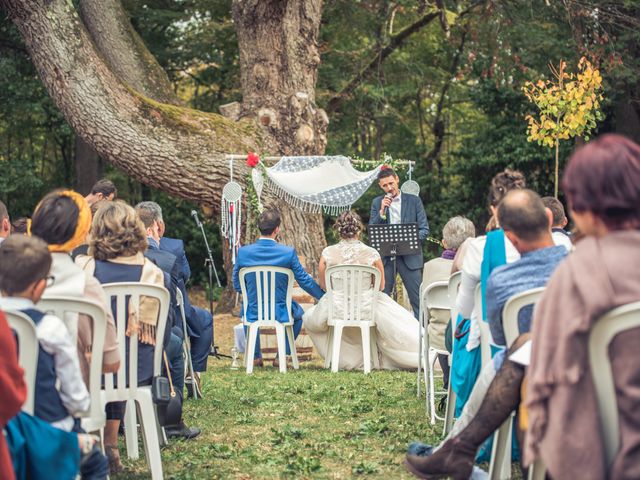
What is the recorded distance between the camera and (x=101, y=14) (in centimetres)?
1411

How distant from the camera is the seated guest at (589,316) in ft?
8.42

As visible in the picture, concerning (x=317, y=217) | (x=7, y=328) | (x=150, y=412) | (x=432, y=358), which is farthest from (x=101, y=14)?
(x=7, y=328)

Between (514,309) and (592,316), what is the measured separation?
4.40 feet

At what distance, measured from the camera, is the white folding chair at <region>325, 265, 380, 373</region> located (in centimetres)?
904

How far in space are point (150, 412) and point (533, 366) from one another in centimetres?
233

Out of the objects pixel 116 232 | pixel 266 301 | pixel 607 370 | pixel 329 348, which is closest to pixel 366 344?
pixel 329 348

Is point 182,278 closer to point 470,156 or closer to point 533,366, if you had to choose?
point 533,366

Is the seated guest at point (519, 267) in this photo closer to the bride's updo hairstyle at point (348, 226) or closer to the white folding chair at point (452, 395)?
the white folding chair at point (452, 395)

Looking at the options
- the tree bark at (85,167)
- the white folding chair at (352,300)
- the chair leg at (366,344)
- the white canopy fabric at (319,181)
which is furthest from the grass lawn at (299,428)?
the tree bark at (85,167)

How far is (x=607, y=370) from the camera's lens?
2.61m

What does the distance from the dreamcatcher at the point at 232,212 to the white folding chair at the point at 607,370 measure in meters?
9.23

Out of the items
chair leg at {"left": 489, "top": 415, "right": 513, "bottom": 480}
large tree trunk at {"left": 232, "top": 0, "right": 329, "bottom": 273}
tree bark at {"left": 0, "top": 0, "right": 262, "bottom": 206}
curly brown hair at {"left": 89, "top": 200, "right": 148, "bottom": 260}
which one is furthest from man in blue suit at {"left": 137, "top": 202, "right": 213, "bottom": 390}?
large tree trunk at {"left": 232, "top": 0, "right": 329, "bottom": 273}

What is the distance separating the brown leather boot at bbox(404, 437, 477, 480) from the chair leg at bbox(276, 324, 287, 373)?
5.05m

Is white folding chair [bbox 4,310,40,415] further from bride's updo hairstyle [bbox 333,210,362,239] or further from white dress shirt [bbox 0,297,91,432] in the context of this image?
bride's updo hairstyle [bbox 333,210,362,239]
